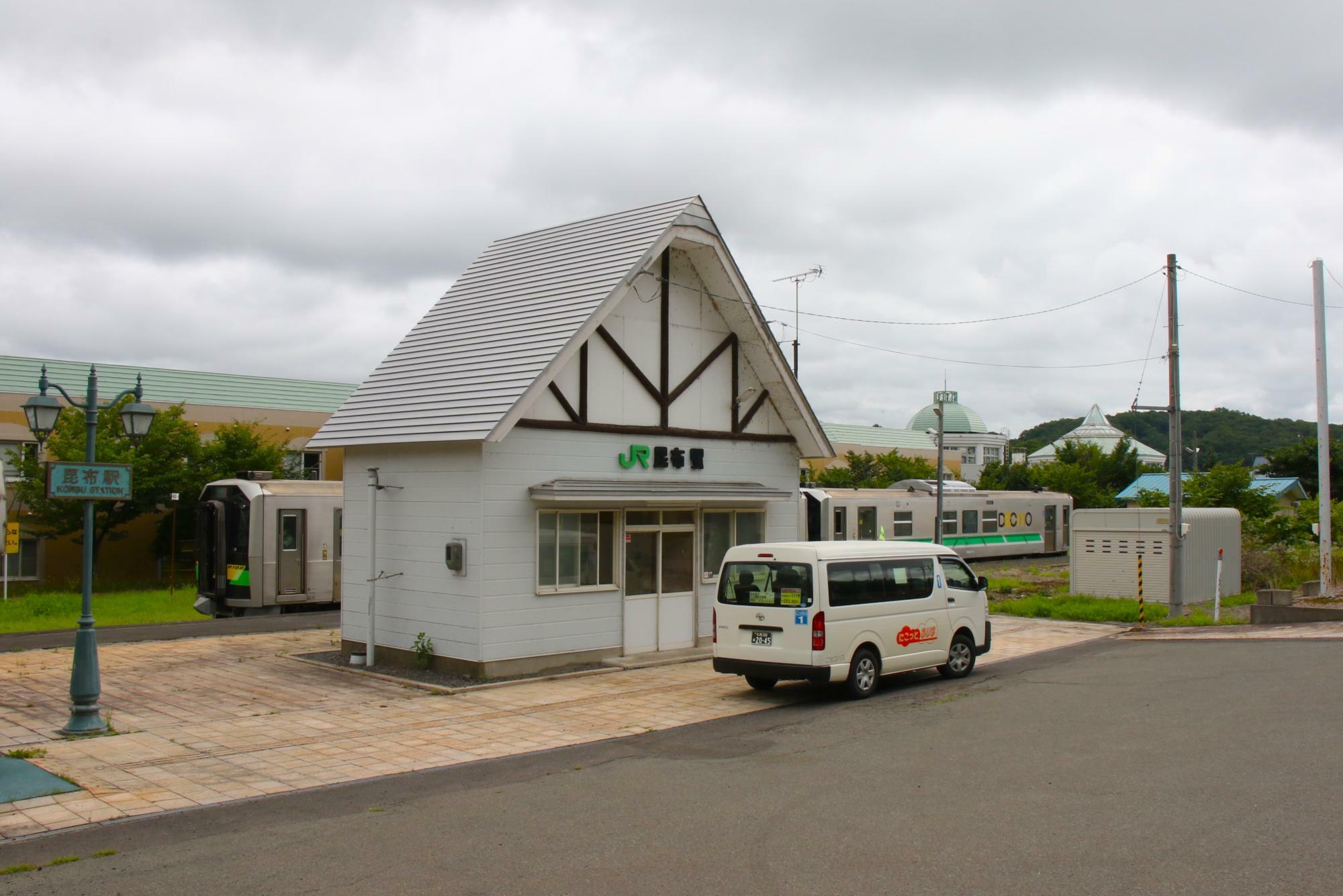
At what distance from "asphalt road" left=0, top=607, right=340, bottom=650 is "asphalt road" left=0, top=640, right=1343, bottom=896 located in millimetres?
12305

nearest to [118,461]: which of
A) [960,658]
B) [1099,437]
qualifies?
[960,658]

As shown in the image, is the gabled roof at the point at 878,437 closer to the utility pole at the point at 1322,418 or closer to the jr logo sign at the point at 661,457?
the utility pole at the point at 1322,418

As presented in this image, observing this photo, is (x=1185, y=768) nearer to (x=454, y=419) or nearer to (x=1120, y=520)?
(x=454, y=419)

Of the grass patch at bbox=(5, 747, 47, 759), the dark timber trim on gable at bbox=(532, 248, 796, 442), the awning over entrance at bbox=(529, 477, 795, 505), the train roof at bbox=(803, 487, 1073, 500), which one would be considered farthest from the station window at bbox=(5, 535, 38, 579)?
the grass patch at bbox=(5, 747, 47, 759)

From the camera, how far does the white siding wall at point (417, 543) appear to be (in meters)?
14.7

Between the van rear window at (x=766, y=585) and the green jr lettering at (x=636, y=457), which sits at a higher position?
the green jr lettering at (x=636, y=457)

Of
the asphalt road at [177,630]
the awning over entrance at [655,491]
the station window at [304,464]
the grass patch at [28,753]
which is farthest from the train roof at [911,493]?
the grass patch at [28,753]

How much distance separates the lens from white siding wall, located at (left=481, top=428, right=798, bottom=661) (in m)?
14.6

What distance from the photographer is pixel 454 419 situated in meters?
14.9

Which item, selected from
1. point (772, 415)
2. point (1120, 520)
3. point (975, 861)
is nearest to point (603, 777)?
point (975, 861)

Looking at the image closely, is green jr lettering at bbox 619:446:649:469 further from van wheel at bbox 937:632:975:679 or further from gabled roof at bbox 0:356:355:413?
gabled roof at bbox 0:356:355:413

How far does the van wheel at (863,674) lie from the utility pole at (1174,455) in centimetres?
1171

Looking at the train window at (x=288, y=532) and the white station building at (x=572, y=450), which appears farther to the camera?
the train window at (x=288, y=532)

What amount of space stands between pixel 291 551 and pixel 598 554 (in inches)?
454
